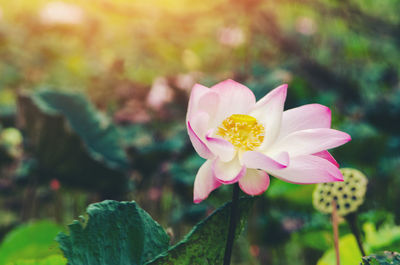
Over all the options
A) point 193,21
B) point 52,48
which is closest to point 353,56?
point 193,21

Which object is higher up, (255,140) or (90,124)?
(90,124)

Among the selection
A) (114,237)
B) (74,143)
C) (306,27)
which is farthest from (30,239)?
(306,27)

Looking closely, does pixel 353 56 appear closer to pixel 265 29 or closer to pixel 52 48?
pixel 265 29

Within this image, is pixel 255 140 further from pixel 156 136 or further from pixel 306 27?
pixel 306 27

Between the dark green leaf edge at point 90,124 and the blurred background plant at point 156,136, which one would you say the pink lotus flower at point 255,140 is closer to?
the blurred background plant at point 156,136

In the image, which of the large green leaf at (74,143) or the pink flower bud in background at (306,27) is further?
the pink flower bud in background at (306,27)

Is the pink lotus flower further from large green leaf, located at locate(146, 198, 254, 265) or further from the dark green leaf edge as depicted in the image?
the dark green leaf edge

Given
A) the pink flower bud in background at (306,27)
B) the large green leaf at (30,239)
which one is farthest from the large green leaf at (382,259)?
the pink flower bud in background at (306,27)
